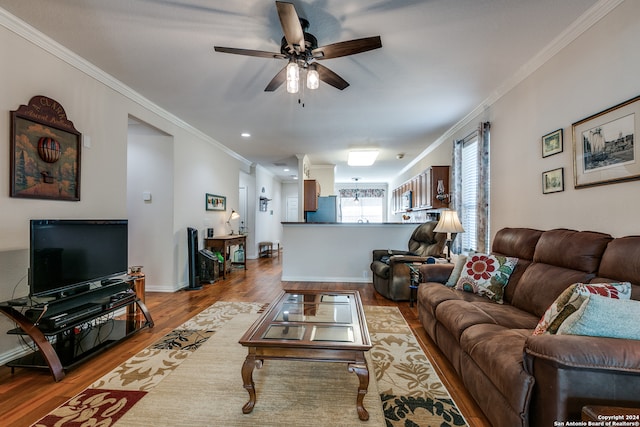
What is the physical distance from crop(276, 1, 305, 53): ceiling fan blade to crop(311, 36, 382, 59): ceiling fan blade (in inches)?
5.4

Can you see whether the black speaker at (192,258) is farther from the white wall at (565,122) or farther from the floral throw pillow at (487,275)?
the white wall at (565,122)

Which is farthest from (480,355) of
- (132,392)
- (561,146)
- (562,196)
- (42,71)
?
(42,71)

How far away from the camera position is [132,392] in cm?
186

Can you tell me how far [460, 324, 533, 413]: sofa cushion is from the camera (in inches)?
50.5

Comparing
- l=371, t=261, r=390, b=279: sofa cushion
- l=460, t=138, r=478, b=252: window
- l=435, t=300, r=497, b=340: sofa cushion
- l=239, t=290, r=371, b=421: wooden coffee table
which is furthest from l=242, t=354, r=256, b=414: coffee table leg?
l=460, t=138, r=478, b=252: window

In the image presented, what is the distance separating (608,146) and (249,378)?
9.24ft

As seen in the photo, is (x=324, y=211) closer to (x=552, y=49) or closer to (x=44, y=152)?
(x=552, y=49)

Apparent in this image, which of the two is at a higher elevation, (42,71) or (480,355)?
(42,71)

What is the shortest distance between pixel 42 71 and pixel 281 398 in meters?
3.27

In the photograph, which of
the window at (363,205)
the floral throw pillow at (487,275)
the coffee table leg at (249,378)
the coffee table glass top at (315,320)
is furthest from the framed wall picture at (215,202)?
the window at (363,205)

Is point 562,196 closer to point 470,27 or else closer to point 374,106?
point 470,27

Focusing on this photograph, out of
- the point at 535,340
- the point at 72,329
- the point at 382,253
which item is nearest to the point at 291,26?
the point at 535,340

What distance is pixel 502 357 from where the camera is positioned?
4.71 ft

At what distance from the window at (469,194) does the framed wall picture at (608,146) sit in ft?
5.78
